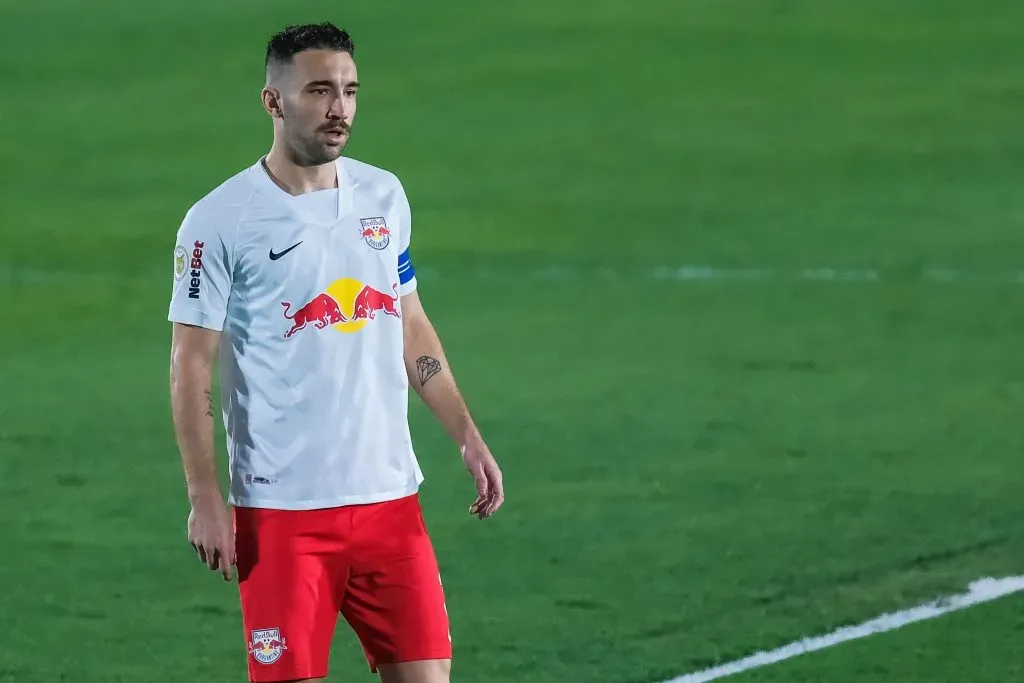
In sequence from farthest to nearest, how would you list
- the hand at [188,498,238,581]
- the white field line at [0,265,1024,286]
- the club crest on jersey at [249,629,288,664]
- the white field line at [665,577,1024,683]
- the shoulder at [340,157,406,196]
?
the white field line at [0,265,1024,286] → the white field line at [665,577,1024,683] → the shoulder at [340,157,406,196] → the club crest on jersey at [249,629,288,664] → the hand at [188,498,238,581]

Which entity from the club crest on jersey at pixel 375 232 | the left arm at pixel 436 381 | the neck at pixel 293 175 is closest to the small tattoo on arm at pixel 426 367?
the left arm at pixel 436 381

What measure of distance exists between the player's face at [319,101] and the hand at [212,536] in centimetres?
80

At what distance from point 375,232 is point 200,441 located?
59cm

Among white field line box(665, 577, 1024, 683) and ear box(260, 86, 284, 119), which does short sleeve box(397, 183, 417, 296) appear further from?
white field line box(665, 577, 1024, 683)

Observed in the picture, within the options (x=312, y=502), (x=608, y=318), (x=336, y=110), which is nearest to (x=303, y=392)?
(x=312, y=502)

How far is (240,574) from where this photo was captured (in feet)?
14.5

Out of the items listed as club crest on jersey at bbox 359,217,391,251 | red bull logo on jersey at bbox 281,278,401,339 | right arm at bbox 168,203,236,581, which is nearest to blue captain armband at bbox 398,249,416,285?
club crest on jersey at bbox 359,217,391,251

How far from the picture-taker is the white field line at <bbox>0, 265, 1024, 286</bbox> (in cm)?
1295

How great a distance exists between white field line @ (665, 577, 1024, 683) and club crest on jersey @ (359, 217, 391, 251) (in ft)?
7.12

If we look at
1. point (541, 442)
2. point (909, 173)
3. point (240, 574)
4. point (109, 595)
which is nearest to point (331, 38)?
point (240, 574)

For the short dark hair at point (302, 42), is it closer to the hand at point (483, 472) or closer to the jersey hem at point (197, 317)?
the jersey hem at point (197, 317)

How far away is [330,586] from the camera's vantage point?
4.41 m

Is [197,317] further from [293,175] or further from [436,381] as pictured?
[436,381]

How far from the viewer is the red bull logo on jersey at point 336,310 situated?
433cm
